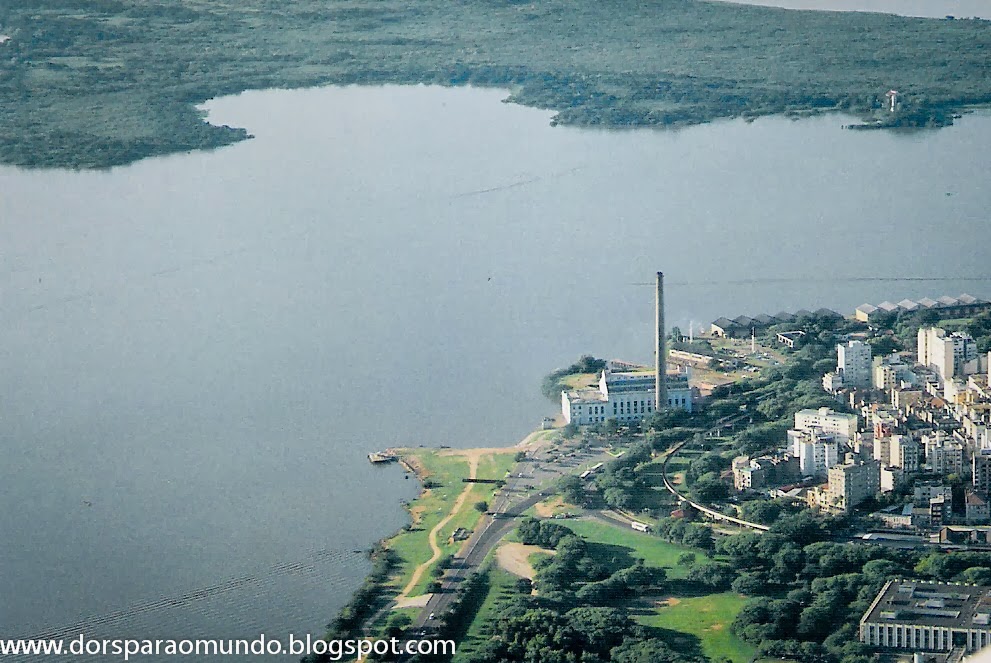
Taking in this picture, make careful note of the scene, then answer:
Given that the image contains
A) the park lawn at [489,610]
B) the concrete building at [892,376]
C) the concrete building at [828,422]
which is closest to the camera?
the park lawn at [489,610]

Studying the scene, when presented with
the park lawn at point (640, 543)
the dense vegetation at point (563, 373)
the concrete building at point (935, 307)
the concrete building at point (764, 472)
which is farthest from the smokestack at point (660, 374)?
the concrete building at point (935, 307)

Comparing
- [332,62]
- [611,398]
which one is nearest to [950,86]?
[332,62]

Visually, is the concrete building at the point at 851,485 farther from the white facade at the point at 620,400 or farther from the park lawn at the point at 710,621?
the white facade at the point at 620,400

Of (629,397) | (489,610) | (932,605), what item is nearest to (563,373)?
(629,397)

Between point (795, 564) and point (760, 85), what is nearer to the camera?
point (795, 564)

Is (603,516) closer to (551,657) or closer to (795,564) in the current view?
(795,564)

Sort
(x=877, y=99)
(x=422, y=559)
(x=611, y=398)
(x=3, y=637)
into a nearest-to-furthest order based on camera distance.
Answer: (x=3, y=637) < (x=422, y=559) < (x=611, y=398) < (x=877, y=99)

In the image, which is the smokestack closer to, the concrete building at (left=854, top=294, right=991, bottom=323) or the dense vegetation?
the dense vegetation
